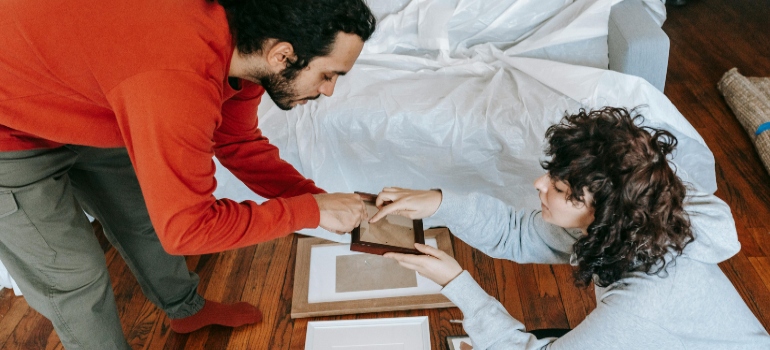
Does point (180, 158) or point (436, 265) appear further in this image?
point (436, 265)

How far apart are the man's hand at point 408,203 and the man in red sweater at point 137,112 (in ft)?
0.19

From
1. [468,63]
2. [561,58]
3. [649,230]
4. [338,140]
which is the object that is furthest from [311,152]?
[649,230]

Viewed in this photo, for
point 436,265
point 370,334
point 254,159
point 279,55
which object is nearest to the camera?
point 279,55

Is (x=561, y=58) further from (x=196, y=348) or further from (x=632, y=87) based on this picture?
(x=196, y=348)

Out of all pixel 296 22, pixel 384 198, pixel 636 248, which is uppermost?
pixel 296 22

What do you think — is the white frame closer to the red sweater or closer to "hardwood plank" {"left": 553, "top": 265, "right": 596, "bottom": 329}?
"hardwood plank" {"left": 553, "top": 265, "right": 596, "bottom": 329}

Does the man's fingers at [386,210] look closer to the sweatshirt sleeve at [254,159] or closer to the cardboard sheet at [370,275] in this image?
the sweatshirt sleeve at [254,159]

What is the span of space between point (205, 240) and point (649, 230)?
0.63 metres

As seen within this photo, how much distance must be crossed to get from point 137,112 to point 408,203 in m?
0.52

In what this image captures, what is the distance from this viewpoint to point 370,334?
1392 millimetres

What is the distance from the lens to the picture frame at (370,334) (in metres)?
1.37

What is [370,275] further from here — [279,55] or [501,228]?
[279,55]

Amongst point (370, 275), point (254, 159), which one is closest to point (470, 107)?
point (370, 275)

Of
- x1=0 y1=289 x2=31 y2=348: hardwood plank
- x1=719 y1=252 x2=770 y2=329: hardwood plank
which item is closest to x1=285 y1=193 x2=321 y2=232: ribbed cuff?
x1=0 y1=289 x2=31 y2=348: hardwood plank
